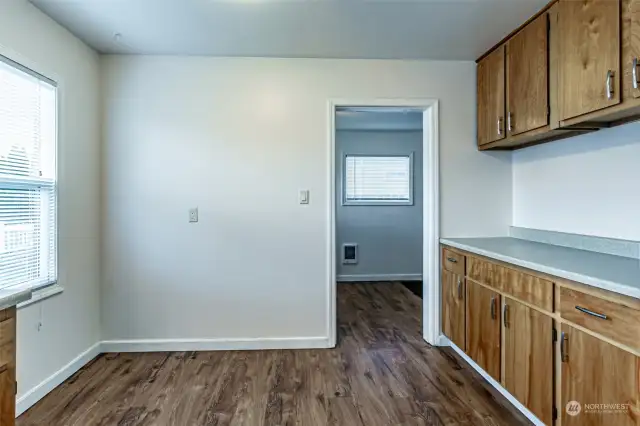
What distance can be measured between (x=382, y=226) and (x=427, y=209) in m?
2.83

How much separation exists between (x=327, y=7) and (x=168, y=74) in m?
1.47

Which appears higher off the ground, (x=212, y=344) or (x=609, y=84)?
(x=609, y=84)

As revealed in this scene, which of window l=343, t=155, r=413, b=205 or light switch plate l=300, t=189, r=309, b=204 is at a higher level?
window l=343, t=155, r=413, b=205

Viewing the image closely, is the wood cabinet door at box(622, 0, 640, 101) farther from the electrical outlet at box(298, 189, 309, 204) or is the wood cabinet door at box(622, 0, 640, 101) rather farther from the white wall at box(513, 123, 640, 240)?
the electrical outlet at box(298, 189, 309, 204)

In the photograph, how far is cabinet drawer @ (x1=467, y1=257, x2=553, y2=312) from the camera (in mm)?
1909

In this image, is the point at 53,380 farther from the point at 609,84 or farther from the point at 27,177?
the point at 609,84

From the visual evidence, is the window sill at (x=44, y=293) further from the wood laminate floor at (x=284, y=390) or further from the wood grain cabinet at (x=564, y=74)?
the wood grain cabinet at (x=564, y=74)

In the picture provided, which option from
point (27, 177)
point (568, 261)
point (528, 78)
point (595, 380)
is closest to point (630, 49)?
point (528, 78)

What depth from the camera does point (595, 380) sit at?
1.59 meters

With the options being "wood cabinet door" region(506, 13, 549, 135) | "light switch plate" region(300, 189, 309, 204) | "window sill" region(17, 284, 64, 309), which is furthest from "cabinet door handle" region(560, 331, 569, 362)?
"window sill" region(17, 284, 64, 309)

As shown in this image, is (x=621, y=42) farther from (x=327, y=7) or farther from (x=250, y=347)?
(x=250, y=347)

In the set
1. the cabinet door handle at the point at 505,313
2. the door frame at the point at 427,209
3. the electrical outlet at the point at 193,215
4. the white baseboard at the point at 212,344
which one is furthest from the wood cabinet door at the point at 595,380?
the electrical outlet at the point at 193,215

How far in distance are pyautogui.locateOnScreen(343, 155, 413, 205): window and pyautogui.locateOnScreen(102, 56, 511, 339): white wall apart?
2.84 m

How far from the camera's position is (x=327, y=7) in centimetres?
236
